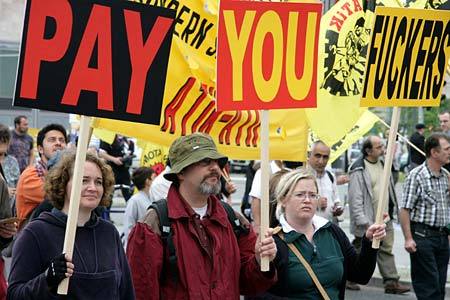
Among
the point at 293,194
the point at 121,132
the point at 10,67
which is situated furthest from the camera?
the point at 10,67

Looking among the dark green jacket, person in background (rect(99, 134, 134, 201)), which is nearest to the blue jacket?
the dark green jacket

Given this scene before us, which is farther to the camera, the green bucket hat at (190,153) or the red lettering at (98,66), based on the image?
the green bucket hat at (190,153)

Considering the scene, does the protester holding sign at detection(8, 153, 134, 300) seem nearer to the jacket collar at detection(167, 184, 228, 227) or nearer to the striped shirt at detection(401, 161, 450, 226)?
the jacket collar at detection(167, 184, 228, 227)

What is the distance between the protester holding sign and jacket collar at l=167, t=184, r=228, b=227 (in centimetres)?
38

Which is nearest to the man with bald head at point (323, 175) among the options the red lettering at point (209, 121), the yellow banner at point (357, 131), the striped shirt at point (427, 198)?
the yellow banner at point (357, 131)

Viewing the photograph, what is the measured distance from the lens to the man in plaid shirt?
9.31m

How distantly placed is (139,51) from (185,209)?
876 millimetres

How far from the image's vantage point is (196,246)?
5578 mm

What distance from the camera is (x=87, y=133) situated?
16.5 ft

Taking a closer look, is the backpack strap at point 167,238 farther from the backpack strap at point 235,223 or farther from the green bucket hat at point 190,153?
the backpack strap at point 235,223

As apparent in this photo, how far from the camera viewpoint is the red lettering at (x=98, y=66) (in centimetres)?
511

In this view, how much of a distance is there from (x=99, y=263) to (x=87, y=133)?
2.04 feet

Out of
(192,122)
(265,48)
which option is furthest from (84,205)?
(192,122)

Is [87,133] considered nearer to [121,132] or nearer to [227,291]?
[227,291]
